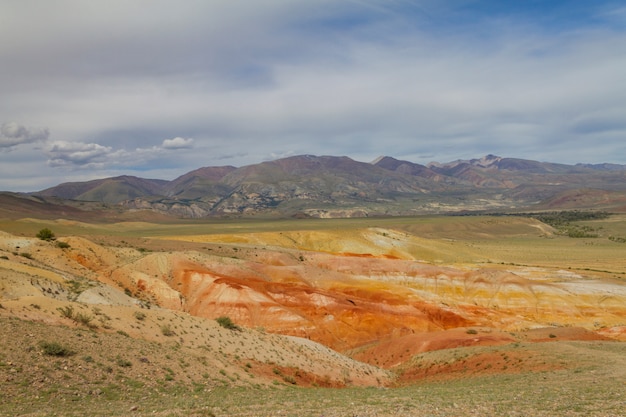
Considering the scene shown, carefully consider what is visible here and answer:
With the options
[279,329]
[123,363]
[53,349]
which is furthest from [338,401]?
[279,329]

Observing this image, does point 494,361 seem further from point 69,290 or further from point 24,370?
point 69,290

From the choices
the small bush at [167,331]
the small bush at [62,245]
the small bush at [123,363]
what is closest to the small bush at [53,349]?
the small bush at [123,363]

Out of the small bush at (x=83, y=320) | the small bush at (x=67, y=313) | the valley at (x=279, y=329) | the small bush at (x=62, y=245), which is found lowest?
the valley at (x=279, y=329)

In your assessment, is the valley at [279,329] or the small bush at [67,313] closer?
the valley at [279,329]

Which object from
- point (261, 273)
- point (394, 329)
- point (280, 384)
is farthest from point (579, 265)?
point (280, 384)

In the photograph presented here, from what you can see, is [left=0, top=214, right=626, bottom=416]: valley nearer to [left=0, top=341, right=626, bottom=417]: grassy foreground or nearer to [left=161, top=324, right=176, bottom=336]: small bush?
[left=0, top=341, right=626, bottom=417]: grassy foreground

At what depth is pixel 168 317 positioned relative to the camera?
2881 cm

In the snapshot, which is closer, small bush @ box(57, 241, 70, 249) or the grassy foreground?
the grassy foreground

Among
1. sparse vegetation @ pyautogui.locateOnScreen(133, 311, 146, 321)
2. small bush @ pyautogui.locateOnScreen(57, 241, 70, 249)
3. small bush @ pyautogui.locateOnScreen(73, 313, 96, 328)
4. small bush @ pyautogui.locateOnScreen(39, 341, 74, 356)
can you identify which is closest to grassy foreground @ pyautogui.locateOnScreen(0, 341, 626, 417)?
small bush @ pyautogui.locateOnScreen(39, 341, 74, 356)

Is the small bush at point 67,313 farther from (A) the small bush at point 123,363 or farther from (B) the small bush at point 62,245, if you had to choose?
(B) the small bush at point 62,245

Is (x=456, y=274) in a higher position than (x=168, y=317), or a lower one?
lower

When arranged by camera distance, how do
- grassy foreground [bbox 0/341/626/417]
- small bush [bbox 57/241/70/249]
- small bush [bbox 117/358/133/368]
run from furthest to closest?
small bush [bbox 57/241/70/249] → small bush [bbox 117/358/133/368] → grassy foreground [bbox 0/341/626/417]

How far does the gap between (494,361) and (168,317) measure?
23.8 m

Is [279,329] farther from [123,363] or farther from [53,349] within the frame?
[53,349]
